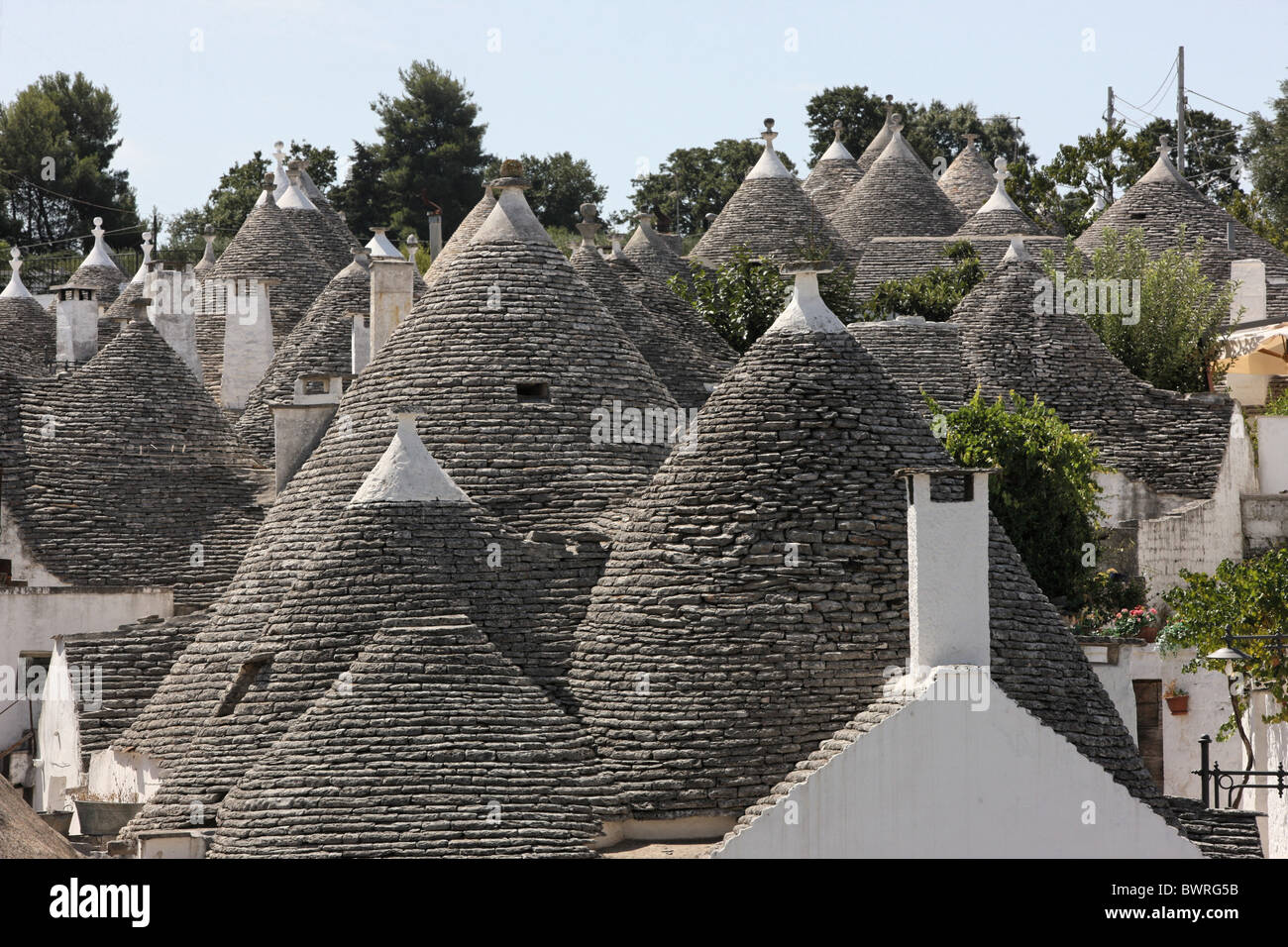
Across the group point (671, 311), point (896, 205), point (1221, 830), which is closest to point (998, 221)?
point (896, 205)

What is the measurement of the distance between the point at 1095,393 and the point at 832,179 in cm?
1793

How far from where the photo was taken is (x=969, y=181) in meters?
50.4

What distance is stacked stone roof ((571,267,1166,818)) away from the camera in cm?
1897

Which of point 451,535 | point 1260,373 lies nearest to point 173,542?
point 451,535

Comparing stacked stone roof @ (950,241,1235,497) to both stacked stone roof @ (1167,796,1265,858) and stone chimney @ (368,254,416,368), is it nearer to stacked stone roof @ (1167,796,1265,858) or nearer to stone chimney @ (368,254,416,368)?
stone chimney @ (368,254,416,368)

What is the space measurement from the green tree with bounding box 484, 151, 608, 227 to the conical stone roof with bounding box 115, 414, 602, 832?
1939 inches

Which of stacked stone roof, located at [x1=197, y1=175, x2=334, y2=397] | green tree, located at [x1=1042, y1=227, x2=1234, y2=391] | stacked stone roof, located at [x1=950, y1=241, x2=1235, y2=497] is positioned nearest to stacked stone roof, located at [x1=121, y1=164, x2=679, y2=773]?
stacked stone roof, located at [x1=950, y1=241, x2=1235, y2=497]

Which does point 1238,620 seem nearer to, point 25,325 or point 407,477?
point 407,477

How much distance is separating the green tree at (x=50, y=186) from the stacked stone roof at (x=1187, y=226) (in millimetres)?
34282

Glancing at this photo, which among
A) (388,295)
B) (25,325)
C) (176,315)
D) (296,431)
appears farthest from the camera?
(25,325)

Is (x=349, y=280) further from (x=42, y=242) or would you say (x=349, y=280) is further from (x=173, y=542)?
(x=42, y=242)

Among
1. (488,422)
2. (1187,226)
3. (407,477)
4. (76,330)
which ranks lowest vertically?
(407,477)
